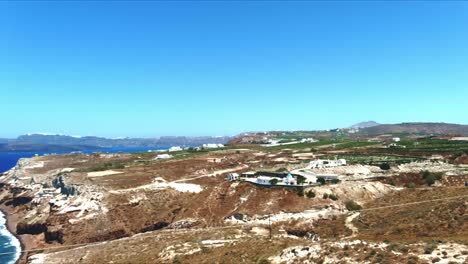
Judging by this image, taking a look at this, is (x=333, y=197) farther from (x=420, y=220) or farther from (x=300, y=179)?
(x=420, y=220)

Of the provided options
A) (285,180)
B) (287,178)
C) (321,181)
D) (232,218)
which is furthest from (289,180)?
(232,218)

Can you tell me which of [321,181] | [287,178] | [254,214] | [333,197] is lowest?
[254,214]

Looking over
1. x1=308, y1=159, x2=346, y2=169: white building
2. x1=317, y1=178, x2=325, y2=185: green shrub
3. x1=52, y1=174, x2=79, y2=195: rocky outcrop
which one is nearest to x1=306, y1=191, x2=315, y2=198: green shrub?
x1=317, y1=178, x2=325, y2=185: green shrub

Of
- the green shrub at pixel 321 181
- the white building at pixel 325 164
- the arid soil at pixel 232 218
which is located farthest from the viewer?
the white building at pixel 325 164

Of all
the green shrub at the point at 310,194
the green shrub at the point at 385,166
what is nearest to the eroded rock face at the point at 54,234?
the green shrub at the point at 310,194

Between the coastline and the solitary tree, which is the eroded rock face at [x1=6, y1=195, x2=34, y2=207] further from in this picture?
the solitary tree

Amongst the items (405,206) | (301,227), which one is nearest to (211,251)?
(301,227)

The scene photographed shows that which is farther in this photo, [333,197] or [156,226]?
[333,197]

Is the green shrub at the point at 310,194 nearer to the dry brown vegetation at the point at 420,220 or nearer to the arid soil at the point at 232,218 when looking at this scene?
the arid soil at the point at 232,218

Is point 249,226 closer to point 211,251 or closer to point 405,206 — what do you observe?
point 211,251
